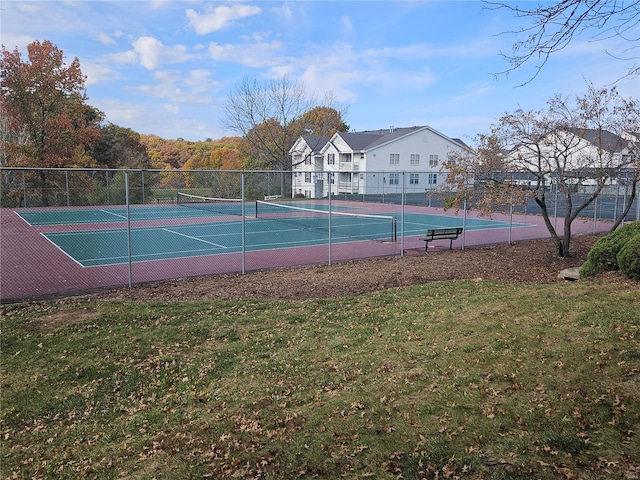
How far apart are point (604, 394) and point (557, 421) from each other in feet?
2.08

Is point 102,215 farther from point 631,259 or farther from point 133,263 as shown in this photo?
point 631,259

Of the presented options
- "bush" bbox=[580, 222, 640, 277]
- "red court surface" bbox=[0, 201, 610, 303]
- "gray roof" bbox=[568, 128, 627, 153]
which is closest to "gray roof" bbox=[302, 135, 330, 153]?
"red court surface" bbox=[0, 201, 610, 303]

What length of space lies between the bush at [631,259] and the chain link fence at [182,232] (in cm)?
478

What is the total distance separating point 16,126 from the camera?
37.7 meters

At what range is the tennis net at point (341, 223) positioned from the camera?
20.5 metres

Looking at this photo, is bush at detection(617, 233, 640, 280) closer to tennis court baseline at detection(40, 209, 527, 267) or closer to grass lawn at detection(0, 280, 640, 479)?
grass lawn at detection(0, 280, 640, 479)

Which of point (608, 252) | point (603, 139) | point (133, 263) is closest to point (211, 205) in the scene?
point (133, 263)

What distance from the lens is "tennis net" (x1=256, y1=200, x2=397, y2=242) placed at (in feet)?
67.4

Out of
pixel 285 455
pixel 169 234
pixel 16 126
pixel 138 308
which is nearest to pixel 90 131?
pixel 16 126

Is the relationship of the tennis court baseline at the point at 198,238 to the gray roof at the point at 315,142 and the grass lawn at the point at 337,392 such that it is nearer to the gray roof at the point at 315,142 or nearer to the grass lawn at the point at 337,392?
the grass lawn at the point at 337,392

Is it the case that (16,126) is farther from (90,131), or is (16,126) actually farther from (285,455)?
(285,455)

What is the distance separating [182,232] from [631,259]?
17928 mm

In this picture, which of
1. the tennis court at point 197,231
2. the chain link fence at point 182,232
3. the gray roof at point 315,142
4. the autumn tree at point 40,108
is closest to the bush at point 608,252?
the chain link fence at point 182,232

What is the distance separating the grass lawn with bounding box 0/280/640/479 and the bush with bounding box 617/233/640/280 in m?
0.63
